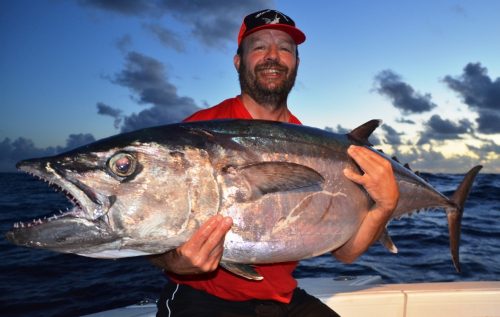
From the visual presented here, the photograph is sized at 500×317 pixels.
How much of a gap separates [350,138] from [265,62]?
1264mm

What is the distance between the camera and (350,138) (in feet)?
9.49

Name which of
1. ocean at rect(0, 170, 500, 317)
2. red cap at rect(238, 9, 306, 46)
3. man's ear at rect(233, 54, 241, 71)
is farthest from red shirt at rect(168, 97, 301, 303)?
ocean at rect(0, 170, 500, 317)

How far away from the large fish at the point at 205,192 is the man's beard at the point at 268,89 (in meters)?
1.09

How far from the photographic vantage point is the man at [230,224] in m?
2.37

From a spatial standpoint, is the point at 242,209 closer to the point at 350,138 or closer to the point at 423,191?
the point at 350,138

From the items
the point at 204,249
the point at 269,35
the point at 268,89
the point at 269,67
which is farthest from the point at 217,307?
the point at 269,35

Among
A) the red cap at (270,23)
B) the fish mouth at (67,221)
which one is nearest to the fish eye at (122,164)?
the fish mouth at (67,221)

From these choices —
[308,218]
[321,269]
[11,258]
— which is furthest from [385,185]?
[11,258]

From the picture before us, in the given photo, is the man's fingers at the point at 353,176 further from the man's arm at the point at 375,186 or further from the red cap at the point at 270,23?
the red cap at the point at 270,23

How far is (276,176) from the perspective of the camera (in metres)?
2.26

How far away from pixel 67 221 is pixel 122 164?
0.39m

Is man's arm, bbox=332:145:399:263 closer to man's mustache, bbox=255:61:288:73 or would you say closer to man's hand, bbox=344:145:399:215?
man's hand, bbox=344:145:399:215

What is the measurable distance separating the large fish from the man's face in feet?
3.62

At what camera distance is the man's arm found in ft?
8.64
